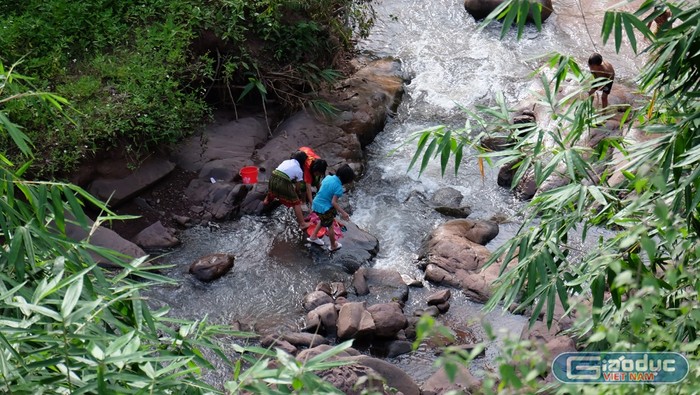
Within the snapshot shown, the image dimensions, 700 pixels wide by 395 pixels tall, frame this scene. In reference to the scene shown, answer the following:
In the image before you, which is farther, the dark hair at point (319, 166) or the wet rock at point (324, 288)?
the dark hair at point (319, 166)

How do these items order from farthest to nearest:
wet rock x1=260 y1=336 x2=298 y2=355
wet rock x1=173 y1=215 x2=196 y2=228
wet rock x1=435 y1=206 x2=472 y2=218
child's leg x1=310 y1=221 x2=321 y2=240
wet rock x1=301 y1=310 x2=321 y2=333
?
wet rock x1=435 y1=206 x2=472 y2=218 → wet rock x1=173 y1=215 x2=196 y2=228 → child's leg x1=310 y1=221 x2=321 y2=240 → wet rock x1=301 y1=310 x2=321 y2=333 → wet rock x1=260 y1=336 x2=298 y2=355

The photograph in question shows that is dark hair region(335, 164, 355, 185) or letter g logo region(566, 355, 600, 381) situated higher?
letter g logo region(566, 355, 600, 381)

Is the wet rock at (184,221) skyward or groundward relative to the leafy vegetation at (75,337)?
groundward

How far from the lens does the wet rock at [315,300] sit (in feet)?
24.8

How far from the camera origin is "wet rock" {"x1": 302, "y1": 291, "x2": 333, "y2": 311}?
24.8 feet

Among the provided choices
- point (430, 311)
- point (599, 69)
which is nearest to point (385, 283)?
point (430, 311)

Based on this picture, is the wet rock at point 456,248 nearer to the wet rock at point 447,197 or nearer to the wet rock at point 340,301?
the wet rock at point 447,197

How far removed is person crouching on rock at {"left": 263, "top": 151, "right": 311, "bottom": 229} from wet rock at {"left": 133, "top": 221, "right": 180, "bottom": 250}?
1179 millimetres

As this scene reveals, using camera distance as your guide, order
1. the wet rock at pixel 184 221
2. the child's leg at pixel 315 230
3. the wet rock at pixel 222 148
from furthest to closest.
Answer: the wet rock at pixel 222 148, the wet rock at pixel 184 221, the child's leg at pixel 315 230

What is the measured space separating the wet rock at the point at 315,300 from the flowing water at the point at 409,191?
0.31 ft

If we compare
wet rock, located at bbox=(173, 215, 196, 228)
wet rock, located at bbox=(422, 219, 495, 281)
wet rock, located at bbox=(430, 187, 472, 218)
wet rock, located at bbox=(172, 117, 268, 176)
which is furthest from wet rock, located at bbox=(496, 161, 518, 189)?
wet rock, located at bbox=(173, 215, 196, 228)

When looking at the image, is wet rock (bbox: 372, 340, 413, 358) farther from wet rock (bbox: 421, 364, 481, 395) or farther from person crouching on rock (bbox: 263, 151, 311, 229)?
person crouching on rock (bbox: 263, 151, 311, 229)

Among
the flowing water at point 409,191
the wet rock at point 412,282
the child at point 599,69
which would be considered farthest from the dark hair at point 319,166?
the child at point 599,69

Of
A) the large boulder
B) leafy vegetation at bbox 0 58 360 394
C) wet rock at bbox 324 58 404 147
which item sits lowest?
wet rock at bbox 324 58 404 147
